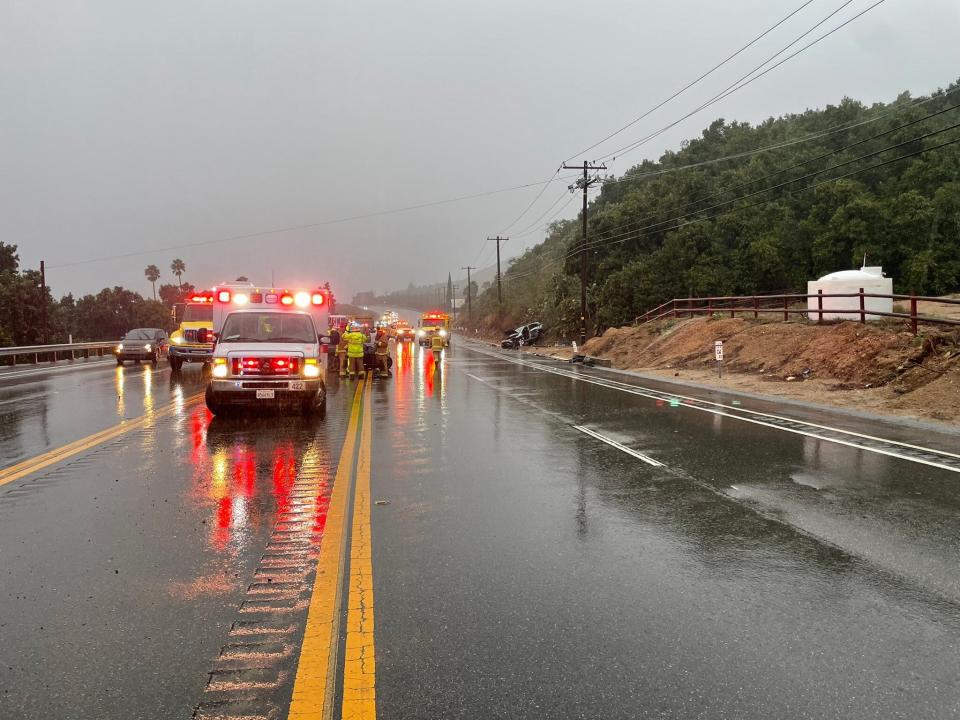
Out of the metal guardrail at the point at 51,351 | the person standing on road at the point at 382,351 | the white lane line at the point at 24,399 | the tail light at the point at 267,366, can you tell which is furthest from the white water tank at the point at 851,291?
the metal guardrail at the point at 51,351

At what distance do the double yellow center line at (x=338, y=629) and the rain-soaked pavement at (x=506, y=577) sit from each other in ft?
0.16

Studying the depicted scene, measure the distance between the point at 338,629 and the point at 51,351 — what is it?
3821 centimetres

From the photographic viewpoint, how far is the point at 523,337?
2130 inches

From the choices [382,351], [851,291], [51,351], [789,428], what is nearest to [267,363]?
[789,428]

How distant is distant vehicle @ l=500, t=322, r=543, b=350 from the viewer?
52219 mm

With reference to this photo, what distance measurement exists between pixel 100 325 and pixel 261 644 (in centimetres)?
9363

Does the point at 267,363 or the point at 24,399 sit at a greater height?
the point at 267,363

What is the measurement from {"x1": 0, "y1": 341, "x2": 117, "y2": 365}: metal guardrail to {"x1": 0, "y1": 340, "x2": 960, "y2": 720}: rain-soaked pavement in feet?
81.3

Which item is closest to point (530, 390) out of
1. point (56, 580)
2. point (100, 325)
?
point (56, 580)

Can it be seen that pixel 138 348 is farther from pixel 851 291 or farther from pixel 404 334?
pixel 404 334

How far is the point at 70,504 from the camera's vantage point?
6484 millimetres

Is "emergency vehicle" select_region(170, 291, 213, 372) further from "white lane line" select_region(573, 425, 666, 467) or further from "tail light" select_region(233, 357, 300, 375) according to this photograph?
"white lane line" select_region(573, 425, 666, 467)

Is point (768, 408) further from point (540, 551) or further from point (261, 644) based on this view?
point (261, 644)

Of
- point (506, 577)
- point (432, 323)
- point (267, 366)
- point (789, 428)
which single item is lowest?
point (789, 428)
